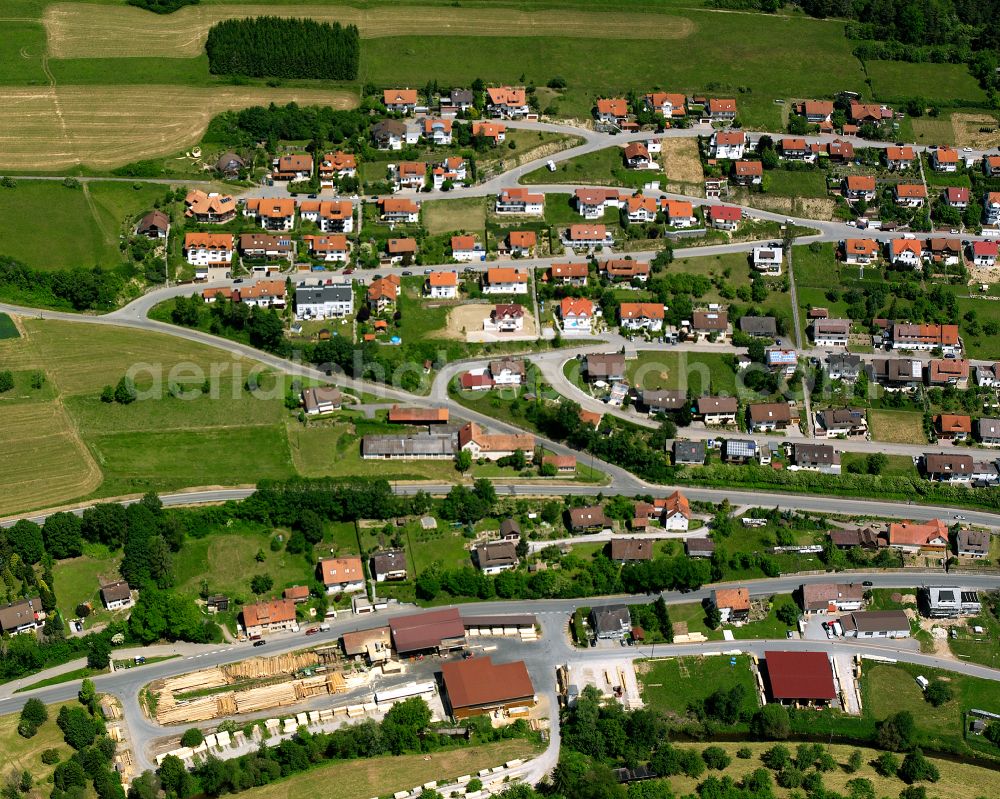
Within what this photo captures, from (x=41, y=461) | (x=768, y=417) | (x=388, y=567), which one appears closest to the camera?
(x=388, y=567)

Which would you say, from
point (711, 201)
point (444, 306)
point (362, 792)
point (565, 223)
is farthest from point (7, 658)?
point (711, 201)

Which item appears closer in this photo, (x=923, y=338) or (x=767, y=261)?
(x=923, y=338)

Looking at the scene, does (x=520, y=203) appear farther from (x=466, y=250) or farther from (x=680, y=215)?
(x=680, y=215)

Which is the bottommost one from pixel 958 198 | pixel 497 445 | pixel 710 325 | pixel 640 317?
pixel 497 445

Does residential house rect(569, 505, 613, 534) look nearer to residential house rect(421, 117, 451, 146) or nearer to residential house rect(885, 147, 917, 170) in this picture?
residential house rect(421, 117, 451, 146)

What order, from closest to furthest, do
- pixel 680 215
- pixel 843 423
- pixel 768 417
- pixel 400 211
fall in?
pixel 768 417 < pixel 843 423 < pixel 400 211 < pixel 680 215

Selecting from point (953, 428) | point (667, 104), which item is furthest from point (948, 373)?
point (667, 104)

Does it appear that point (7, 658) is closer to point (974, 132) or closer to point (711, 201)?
point (711, 201)

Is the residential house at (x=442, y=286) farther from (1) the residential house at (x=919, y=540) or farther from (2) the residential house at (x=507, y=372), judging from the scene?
(1) the residential house at (x=919, y=540)
